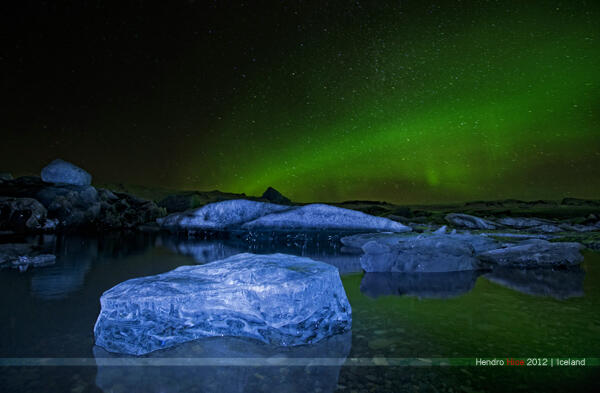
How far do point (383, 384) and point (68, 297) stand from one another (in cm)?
343

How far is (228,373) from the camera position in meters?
1.83

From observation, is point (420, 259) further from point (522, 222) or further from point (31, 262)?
point (522, 222)

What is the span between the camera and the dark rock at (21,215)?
12.3 metres

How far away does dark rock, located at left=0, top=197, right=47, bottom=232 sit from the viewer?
12.3 meters

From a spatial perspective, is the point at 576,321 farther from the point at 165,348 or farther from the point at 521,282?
Answer: the point at 165,348

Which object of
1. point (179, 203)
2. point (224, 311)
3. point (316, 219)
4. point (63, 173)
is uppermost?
point (63, 173)

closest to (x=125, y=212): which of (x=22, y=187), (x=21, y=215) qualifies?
(x=22, y=187)

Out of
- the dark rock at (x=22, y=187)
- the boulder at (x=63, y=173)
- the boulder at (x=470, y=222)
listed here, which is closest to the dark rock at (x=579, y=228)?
the boulder at (x=470, y=222)

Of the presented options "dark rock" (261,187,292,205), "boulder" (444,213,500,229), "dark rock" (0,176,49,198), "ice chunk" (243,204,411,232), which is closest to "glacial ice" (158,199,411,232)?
"ice chunk" (243,204,411,232)

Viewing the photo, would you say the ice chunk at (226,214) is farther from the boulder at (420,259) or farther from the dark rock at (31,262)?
the boulder at (420,259)

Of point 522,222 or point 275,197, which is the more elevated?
point 275,197

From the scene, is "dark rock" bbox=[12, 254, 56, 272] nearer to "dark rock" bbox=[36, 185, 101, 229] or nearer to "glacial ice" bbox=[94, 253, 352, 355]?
"glacial ice" bbox=[94, 253, 352, 355]

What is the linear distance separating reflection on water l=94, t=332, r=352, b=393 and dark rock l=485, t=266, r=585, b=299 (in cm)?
285

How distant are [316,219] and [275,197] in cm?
1153
